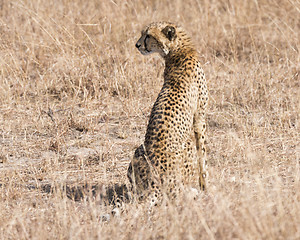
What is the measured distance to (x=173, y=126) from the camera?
129 inches

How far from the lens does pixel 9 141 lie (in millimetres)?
4551

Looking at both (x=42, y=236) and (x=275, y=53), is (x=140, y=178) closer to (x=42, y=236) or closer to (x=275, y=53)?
(x=42, y=236)

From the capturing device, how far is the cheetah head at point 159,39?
3.79 meters

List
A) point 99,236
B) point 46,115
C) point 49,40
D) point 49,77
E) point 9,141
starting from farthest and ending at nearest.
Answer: point 49,40, point 49,77, point 46,115, point 9,141, point 99,236

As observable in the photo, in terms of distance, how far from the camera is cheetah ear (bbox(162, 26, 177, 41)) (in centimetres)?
376

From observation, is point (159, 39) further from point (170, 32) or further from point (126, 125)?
point (126, 125)

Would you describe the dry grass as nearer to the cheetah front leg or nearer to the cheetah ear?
the cheetah front leg

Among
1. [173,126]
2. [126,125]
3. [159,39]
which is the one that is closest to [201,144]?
→ [173,126]

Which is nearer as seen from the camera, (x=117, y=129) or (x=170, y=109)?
(x=170, y=109)

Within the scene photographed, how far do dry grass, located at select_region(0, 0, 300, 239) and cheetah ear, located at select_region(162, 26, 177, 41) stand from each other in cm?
85

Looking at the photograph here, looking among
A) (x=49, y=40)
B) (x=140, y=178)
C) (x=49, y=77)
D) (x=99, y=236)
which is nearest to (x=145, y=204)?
(x=140, y=178)

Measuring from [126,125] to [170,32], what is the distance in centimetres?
127

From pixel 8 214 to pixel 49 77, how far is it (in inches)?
104

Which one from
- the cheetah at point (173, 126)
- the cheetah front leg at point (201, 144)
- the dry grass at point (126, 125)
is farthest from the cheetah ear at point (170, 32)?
the dry grass at point (126, 125)
